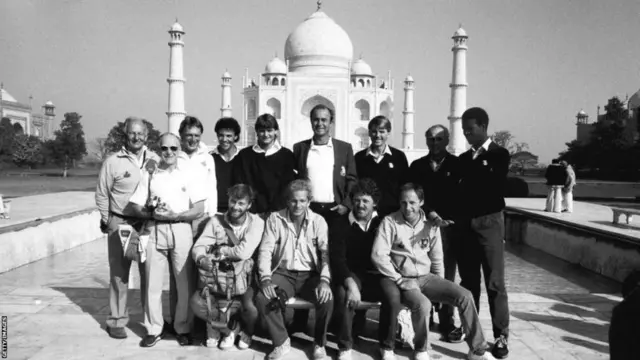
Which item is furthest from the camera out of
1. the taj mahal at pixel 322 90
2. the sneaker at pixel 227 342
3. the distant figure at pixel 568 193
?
the taj mahal at pixel 322 90

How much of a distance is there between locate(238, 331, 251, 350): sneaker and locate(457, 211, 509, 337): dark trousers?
1558 millimetres

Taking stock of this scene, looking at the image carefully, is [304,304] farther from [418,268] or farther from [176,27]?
[176,27]

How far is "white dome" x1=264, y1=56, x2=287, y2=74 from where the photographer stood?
3016cm

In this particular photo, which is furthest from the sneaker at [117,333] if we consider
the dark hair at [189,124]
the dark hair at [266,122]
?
the dark hair at [266,122]

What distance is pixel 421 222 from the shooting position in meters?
3.27

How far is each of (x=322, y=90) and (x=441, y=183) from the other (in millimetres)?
23893

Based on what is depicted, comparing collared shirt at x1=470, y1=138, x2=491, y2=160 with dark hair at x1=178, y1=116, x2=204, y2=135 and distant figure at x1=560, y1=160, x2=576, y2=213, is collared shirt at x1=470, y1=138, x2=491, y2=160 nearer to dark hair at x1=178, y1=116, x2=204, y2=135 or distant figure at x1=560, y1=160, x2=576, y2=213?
dark hair at x1=178, y1=116, x2=204, y2=135

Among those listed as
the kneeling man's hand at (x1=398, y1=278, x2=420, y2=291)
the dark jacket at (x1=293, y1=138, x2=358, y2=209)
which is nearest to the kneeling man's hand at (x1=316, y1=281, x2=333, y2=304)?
the kneeling man's hand at (x1=398, y1=278, x2=420, y2=291)

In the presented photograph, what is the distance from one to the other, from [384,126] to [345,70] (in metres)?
26.5

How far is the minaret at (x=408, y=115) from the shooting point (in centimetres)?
2964

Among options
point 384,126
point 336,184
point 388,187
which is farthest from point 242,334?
point 384,126

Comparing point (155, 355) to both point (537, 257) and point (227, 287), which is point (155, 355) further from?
point (537, 257)

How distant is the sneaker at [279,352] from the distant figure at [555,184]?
8.21 m

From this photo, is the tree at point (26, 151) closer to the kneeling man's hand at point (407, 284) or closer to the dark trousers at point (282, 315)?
the dark trousers at point (282, 315)
